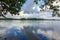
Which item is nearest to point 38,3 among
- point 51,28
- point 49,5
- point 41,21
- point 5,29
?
point 49,5

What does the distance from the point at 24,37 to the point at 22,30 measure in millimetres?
143

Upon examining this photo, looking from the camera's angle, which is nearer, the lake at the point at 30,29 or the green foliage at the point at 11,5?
the green foliage at the point at 11,5

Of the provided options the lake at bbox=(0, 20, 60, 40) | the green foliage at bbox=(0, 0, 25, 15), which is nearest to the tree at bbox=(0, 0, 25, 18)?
the green foliage at bbox=(0, 0, 25, 15)

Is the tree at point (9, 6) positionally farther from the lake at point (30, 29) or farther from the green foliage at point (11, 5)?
the lake at point (30, 29)

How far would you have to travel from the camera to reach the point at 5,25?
8.70 ft

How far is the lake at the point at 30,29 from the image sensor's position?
2.64m

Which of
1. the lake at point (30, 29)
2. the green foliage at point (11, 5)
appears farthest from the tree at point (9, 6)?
the lake at point (30, 29)

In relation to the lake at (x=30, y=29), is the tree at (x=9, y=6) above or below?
above

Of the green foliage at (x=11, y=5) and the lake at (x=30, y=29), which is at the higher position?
the green foliage at (x=11, y=5)

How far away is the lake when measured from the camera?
8.67 feet

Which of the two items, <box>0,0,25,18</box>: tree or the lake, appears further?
the lake

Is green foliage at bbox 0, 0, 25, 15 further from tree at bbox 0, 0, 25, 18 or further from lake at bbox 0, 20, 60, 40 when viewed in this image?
lake at bbox 0, 20, 60, 40

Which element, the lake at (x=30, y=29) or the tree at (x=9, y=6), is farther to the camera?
the lake at (x=30, y=29)

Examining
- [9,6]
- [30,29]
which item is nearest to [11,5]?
[9,6]
